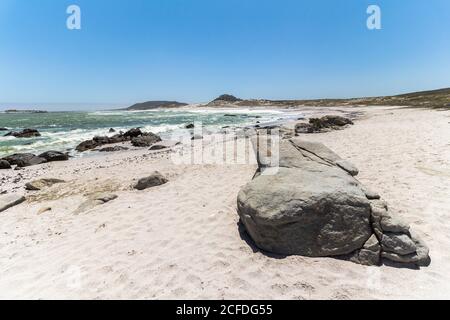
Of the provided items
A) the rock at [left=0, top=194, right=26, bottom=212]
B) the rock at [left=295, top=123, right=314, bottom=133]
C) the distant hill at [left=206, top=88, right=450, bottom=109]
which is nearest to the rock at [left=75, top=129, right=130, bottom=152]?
the rock at [left=0, top=194, right=26, bottom=212]

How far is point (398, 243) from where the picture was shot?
14.7ft

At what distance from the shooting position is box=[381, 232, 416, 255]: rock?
4.43 metres

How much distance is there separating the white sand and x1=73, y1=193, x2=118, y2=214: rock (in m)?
0.23

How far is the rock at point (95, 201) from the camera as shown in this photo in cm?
746

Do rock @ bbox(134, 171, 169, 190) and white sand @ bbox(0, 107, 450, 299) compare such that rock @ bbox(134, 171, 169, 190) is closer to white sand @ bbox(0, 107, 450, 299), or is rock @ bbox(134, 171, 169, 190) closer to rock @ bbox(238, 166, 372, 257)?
white sand @ bbox(0, 107, 450, 299)

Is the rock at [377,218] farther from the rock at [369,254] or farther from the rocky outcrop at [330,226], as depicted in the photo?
the rock at [369,254]

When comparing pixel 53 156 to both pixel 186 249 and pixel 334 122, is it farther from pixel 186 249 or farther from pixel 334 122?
pixel 334 122

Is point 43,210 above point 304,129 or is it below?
below

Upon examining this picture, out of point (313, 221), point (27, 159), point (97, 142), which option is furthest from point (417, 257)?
point (97, 142)

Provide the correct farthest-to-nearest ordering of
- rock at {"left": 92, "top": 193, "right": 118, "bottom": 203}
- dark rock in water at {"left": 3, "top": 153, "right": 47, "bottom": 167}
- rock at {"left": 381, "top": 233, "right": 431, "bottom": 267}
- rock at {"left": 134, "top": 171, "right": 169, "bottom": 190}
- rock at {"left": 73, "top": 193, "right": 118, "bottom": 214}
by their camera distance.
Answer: dark rock in water at {"left": 3, "top": 153, "right": 47, "bottom": 167}, rock at {"left": 134, "top": 171, "right": 169, "bottom": 190}, rock at {"left": 92, "top": 193, "right": 118, "bottom": 203}, rock at {"left": 73, "top": 193, "right": 118, "bottom": 214}, rock at {"left": 381, "top": 233, "right": 431, "bottom": 267}

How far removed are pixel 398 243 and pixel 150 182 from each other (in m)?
6.62

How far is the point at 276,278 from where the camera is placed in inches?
167
